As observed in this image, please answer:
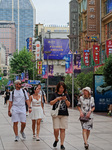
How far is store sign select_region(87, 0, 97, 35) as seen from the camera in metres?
45.2

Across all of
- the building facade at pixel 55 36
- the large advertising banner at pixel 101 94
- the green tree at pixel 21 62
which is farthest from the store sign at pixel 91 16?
the green tree at pixel 21 62

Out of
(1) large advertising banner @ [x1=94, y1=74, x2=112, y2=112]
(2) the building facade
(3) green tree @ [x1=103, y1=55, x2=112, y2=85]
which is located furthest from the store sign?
(2) the building facade

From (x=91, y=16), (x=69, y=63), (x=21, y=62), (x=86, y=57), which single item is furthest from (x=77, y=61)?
(x=21, y=62)

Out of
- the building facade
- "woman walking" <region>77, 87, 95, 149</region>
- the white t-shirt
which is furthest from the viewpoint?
the building facade

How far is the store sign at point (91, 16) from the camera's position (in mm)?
45156

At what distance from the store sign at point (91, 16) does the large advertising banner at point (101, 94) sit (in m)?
17.5

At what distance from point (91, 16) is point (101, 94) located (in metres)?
18.3

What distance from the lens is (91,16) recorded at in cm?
4516

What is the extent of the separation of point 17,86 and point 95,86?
54.6 ft

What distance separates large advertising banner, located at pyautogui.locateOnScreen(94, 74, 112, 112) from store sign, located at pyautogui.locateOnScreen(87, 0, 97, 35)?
17.5 metres

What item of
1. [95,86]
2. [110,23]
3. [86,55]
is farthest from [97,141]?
[86,55]

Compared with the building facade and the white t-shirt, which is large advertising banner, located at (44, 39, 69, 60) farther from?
the white t-shirt

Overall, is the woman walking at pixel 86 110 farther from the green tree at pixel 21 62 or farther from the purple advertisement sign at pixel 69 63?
the green tree at pixel 21 62

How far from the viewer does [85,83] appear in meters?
42.0
